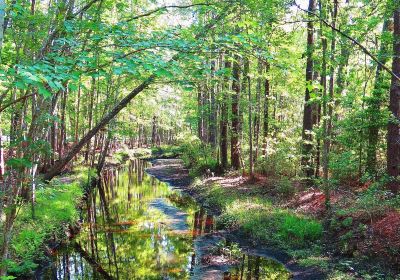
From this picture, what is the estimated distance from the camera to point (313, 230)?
33.1 feet

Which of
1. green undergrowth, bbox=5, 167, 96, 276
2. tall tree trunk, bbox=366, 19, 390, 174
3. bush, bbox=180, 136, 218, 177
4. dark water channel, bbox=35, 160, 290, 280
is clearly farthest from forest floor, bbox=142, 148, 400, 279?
bush, bbox=180, 136, 218, 177

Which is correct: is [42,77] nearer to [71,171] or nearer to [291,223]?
[291,223]

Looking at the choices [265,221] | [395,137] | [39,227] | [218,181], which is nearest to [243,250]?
[265,221]

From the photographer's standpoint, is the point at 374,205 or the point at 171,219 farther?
the point at 171,219

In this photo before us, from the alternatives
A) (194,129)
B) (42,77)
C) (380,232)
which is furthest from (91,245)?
(194,129)

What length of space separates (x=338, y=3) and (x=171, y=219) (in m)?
9.57

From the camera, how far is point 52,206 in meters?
12.1

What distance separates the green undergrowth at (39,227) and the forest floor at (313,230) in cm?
541

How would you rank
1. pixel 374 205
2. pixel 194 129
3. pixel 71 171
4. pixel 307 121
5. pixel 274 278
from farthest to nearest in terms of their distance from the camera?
pixel 194 129
pixel 71 171
pixel 307 121
pixel 374 205
pixel 274 278

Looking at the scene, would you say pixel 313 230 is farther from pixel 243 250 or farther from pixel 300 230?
pixel 243 250

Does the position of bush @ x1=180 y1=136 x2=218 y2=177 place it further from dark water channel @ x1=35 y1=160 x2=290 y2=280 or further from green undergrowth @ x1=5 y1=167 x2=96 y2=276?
green undergrowth @ x1=5 y1=167 x2=96 y2=276

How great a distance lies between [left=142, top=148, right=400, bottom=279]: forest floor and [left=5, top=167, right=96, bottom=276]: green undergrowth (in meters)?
5.41

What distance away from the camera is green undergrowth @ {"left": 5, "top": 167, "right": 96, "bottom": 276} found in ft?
26.5

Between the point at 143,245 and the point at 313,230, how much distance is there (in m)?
5.12
